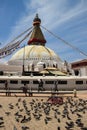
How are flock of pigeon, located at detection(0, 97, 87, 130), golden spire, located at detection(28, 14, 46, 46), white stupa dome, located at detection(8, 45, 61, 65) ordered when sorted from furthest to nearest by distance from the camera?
golden spire, located at detection(28, 14, 46, 46), white stupa dome, located at detection(8, 45, 61, 65), flock of pigeon, located at detection(0, 97, 87, 130)

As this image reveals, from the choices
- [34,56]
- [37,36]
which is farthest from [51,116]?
[37,36]

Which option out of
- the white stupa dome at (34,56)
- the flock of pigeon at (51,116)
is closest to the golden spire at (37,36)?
the white stupa dome at (34,56)

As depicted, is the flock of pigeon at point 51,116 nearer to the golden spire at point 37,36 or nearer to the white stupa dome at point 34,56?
the white stupa dome at point 34,56

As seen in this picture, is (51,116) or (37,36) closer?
(51,116)

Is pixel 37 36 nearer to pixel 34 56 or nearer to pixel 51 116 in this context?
pixel 34 56

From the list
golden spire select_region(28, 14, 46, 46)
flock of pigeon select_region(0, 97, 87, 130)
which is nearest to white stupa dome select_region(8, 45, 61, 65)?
golden spire select_region(28, 14, 46, 46)

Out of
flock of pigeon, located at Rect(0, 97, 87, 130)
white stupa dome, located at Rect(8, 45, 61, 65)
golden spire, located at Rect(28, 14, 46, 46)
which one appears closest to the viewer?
flock of pigeon, located at Rect(0, 97, 87, 130)

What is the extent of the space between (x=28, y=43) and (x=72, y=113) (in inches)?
2102

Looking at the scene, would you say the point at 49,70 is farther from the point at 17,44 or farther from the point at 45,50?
the point at 45,50

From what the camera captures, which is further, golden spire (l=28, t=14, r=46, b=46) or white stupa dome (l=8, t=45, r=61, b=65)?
golden spire (l=28, t=14, r=46, b=46)

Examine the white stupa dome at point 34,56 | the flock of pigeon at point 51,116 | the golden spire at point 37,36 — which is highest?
the golden spire at point 37,36

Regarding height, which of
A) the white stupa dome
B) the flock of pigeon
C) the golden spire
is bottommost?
the flock of pigeon

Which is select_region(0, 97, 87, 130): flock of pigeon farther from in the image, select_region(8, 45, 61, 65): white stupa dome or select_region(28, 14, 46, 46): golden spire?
select_region(28, 14, 46, 46): golden spire

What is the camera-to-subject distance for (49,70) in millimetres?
54531
